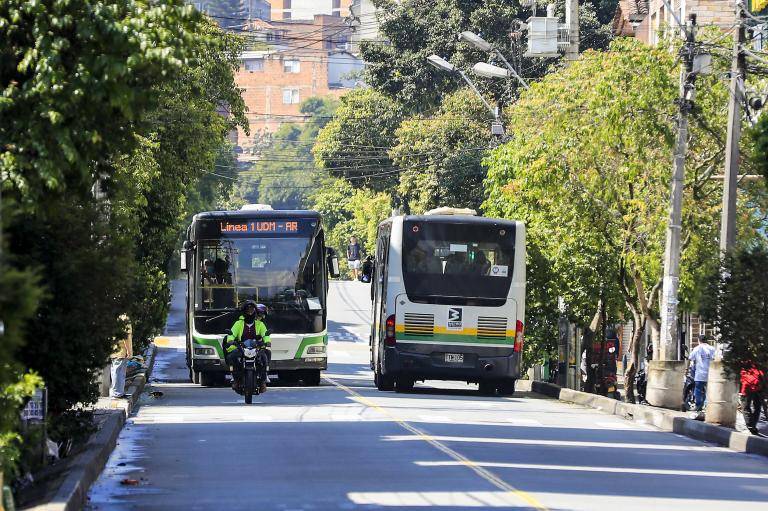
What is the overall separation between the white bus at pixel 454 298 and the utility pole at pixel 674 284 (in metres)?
3.57

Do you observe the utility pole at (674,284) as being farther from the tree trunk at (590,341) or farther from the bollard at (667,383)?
the tree trunk at (590,341)

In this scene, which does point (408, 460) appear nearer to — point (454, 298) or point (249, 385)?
point (249, 385)

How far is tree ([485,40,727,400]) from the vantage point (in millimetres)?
33906

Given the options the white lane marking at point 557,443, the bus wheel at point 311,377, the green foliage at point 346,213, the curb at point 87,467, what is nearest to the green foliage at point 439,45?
the bus wheel at point 311,377

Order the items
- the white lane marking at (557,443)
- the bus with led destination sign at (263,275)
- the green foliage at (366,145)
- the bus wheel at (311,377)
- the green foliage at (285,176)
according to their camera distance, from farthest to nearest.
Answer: the green foliage at (285,176), the green foliage at (366,145), the bus wheel at (311,377), the bus with led destination sign at (263,275), the white lane marking at (557,443)

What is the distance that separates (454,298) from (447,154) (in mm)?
33767

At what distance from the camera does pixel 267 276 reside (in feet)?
114

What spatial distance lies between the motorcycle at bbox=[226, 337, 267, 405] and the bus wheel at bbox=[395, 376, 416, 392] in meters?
5.15

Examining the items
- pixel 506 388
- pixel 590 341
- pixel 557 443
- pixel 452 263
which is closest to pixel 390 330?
pixel 452 263

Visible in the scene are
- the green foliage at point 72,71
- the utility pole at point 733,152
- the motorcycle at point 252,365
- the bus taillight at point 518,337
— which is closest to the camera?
the green foliage at point 72,71

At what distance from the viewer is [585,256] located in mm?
37094

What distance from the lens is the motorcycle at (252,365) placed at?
28.2 m

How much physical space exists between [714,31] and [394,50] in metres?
32.1

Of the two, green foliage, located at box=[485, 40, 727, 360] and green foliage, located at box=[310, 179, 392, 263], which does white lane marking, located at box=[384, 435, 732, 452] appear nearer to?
green foliage, located at box=[485, 40, 727, 360]
